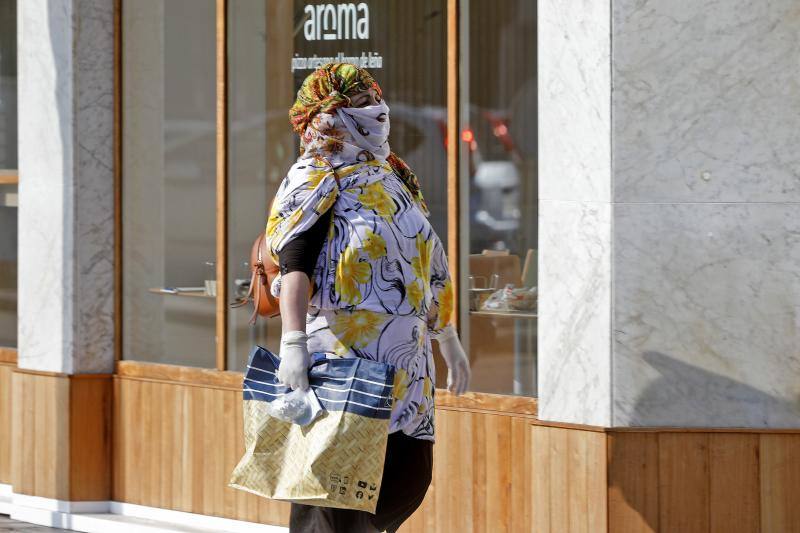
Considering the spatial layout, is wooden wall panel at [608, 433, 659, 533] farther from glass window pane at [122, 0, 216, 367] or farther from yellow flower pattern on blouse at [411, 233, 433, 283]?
glass window pane at [122, 0, 216, 367]

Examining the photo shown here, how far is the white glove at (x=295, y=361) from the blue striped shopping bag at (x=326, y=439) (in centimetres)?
4

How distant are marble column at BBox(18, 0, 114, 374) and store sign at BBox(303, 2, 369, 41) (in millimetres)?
1141

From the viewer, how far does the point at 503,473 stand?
20.1 feet

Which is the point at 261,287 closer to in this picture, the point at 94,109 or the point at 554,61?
the point at 554,61

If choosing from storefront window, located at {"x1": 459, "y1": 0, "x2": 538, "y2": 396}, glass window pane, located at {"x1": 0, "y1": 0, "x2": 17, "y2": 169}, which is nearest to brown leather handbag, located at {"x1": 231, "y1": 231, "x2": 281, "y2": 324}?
storefront window, located at {"x1": 459, "y1": 0, "x2": 538, "y2": 396}

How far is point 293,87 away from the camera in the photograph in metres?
6.95

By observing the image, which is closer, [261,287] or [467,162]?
[261,287]

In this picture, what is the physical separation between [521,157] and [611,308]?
94 cm

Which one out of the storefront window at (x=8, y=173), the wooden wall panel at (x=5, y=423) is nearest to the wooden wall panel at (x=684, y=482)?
the wooden wall panel at (x=5, y=423)

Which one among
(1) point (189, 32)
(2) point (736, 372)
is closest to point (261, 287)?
(2) point (736, 372)

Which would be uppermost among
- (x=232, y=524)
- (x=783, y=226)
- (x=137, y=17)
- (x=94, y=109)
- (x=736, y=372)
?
(x=137, y=17)

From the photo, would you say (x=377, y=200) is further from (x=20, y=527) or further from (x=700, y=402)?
(x=20, y=527)

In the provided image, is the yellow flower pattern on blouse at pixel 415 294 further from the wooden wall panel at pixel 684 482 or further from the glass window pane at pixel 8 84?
the glass window pane at pixel 8 84

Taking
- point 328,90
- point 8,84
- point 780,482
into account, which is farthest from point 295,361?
point 8,84
